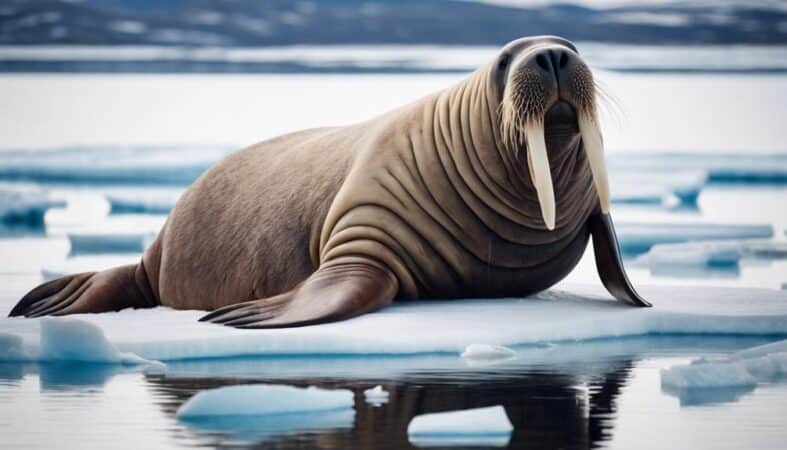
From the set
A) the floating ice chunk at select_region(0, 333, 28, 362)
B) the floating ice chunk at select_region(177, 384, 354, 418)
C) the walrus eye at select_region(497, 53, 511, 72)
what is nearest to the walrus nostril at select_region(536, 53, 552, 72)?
the walrus eye at select_region(497, 53, 511, 72)

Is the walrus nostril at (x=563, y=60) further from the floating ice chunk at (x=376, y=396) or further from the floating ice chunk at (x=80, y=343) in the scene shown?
the floating ice chunk at (x=80, y=343)

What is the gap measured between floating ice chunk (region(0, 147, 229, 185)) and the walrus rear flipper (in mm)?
14915

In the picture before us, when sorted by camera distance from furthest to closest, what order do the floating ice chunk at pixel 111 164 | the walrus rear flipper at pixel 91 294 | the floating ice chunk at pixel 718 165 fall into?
the floating ice chunk at pixel 718 165 → the floating ice chunk at pixel 111 164 → the walrus rear flipper at pixel 91 294

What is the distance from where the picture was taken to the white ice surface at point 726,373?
7453mm

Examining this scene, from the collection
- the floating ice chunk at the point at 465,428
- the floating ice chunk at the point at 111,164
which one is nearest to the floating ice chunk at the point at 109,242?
the floating ice chunk at the point at 111,164

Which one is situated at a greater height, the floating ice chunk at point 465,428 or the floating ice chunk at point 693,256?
the floating ice chunk at point 465,428

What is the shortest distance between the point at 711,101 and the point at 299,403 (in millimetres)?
40769

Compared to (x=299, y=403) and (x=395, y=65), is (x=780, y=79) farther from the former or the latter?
(x=299, y=403)

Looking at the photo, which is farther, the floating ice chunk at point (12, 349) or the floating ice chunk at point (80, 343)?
the floating ice chunk at point (12, 349)

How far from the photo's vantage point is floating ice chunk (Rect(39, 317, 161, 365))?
805 cm

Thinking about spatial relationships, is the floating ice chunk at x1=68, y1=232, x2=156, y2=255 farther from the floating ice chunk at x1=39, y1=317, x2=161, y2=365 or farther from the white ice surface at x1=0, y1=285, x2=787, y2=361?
the floating ice chunk at x1=39, y1=317, x2=161, y2=365

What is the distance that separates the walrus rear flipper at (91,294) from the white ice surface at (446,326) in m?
0.21

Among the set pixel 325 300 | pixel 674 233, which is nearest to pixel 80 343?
pixel 325 300

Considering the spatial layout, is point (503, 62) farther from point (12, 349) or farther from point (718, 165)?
point (718, 165)
